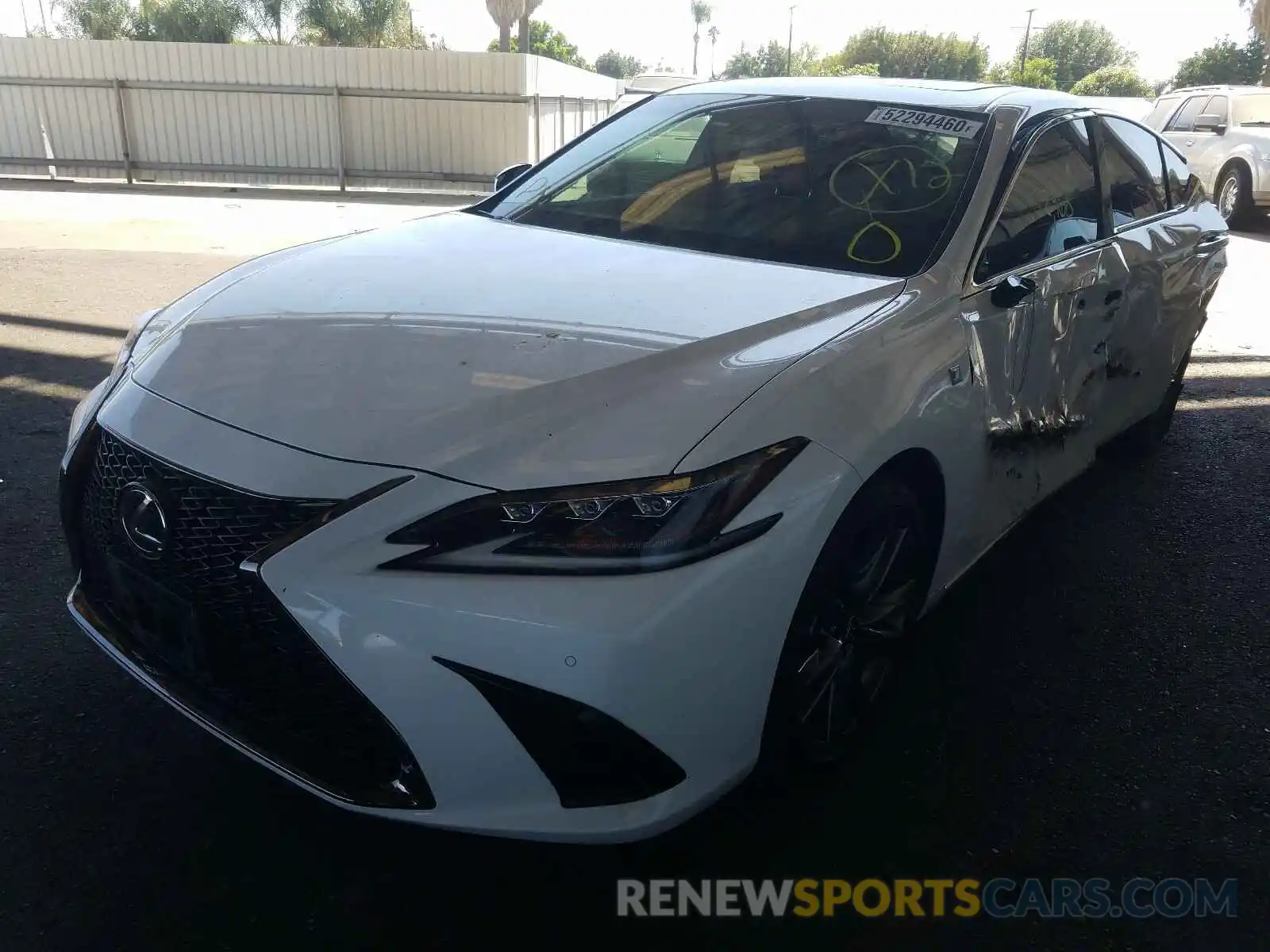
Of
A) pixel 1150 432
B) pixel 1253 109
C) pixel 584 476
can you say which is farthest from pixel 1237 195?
pixel 584 476

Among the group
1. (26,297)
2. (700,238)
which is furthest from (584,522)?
(26,297)

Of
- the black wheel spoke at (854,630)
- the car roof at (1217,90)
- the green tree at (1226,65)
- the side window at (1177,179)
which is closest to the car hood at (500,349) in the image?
the black wheel spoke at (854,630)

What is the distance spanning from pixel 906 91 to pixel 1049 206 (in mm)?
622

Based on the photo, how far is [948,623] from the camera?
3.39m

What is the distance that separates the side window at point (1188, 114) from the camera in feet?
48.9

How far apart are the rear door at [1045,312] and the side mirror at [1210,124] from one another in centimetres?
1253

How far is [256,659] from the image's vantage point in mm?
1925

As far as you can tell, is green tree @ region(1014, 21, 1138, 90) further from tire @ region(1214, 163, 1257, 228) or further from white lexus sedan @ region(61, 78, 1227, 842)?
white lexus sedan @ region(61, 78, 1227, 842)

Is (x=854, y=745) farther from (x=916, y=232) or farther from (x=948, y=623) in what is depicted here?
(x=916, y=232)

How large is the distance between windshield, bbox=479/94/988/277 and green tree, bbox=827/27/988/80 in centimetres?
7945

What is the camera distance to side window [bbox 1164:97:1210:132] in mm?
14891

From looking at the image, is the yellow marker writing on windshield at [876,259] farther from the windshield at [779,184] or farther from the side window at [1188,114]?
the side window at [1188,114]

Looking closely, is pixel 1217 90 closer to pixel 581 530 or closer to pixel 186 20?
pixel 581 530

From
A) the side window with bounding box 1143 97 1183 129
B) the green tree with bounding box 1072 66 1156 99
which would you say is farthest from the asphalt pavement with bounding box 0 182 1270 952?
the green tree with bounding box 1072 66 1156 99
